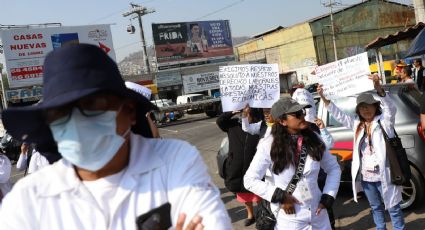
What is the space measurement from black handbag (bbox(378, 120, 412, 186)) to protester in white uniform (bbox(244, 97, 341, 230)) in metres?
1.09

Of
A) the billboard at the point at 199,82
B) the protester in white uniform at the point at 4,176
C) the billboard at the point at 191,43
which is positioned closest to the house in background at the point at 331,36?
the billboard at the point at 191,43

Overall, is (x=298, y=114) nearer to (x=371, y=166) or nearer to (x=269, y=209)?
(x=269, y=209)

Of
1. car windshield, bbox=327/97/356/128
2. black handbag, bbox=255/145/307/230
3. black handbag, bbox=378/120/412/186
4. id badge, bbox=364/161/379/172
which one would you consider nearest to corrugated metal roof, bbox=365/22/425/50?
car windshield, bbox=327/97/356/128

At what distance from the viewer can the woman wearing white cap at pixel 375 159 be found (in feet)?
14.6

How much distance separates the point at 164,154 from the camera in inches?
59.9

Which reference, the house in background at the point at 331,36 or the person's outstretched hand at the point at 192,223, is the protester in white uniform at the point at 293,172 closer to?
the person's outstretched hand at the point at 192,223

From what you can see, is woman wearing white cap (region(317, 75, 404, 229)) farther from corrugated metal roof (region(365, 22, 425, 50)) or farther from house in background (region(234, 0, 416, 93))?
house in background (region(234, 0, 416, 93))

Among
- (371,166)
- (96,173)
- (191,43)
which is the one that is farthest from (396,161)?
(191,43)

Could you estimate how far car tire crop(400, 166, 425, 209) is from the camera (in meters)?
5.47

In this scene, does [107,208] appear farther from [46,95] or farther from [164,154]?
[46,95]

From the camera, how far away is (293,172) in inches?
138

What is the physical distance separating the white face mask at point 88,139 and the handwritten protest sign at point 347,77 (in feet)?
13.6

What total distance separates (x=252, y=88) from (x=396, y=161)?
1727 millimetres

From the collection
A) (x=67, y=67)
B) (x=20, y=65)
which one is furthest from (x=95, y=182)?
(x=20, y=65)
